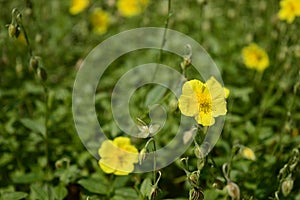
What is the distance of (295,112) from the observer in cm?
325

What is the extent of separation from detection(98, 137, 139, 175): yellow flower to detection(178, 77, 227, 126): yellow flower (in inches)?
21.1

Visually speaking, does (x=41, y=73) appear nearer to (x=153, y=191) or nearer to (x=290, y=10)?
(x=153, y=191)

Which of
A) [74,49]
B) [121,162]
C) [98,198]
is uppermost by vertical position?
[74,49]

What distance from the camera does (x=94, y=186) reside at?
230cm

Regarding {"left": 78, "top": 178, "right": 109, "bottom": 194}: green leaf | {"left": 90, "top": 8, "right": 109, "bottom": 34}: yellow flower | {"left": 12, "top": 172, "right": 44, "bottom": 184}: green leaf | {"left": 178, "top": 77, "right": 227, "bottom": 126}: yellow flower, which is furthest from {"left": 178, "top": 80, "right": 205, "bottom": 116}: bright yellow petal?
{"left": 90, "top": 8, "right": 109, "bottom": 34}: yellow flower

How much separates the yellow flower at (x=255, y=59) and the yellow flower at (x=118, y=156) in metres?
1.40

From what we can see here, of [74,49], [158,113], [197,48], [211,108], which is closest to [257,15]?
[197,48]

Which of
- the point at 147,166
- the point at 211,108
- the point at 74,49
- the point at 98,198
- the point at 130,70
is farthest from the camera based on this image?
the point at 74,49

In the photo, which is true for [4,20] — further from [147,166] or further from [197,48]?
[147,166]

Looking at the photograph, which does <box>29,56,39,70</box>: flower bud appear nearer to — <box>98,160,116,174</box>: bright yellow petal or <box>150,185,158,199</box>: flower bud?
<box>98,160,116,174</box>: bright yellow petal

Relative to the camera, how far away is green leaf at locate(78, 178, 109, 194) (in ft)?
7.45

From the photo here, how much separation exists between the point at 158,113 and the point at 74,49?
134 cm

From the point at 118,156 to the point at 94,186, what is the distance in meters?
0.19

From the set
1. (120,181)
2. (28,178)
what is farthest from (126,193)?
(28,178)
